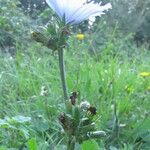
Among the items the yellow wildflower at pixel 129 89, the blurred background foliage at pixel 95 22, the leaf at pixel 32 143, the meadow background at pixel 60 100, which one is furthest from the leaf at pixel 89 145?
the blurred background foliage at pixel 95 22

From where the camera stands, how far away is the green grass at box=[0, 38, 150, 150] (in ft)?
5.66

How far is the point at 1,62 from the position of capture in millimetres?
3066

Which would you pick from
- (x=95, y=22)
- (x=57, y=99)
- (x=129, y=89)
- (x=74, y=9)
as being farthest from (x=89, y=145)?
(x=95, y=22)

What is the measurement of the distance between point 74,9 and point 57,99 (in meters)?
0.97

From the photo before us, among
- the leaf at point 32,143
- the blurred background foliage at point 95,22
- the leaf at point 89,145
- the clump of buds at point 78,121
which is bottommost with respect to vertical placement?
the leaf at point 89,145

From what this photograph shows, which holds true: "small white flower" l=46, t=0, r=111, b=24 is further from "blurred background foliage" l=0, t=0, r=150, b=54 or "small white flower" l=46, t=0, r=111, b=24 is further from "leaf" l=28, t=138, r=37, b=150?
"blurred background foliage" l=0, t=0, r=150, b=54

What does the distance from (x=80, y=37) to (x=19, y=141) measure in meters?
2.09

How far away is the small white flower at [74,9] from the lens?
1180 millimetres

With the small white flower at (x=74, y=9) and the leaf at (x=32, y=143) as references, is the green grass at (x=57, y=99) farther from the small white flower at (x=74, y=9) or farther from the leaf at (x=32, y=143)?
the small white flower at (x=74, y=9)

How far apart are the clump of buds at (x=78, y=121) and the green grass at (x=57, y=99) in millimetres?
292

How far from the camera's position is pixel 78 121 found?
101 centimetres

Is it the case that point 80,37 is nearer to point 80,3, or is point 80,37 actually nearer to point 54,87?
point 54,87

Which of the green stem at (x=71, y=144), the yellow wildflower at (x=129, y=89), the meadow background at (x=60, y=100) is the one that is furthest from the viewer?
the yellow wildflower at (x=129, y=89)

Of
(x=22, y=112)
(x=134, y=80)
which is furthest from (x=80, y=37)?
(x=22, y=112)
